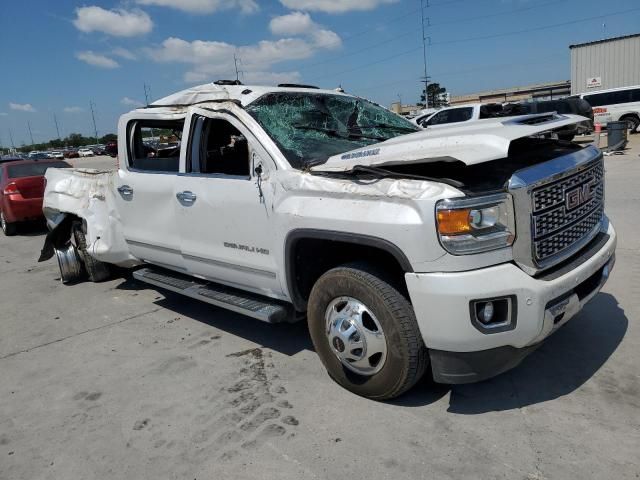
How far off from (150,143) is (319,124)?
2636 mm

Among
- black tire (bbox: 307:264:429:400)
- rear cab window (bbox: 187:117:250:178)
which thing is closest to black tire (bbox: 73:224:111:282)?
rear cab window (bbox: 187:117:250:178)

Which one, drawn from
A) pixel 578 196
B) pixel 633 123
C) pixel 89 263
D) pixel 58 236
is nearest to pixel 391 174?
pixel 578 196

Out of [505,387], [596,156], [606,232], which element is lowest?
[505,387]

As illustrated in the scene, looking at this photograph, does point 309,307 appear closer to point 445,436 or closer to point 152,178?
point 445,436

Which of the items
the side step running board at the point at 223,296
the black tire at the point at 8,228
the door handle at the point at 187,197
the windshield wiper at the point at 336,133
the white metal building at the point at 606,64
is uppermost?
the white metal building at the point at 606,64

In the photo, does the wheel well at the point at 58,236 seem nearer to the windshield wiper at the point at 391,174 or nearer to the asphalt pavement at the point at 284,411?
the asphalt pavement at the point at 284,411

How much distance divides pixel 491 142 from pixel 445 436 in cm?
159

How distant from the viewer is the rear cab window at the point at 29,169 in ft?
37.4

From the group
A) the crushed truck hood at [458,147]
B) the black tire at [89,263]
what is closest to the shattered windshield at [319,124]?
the crushed truck hood at [458,147]

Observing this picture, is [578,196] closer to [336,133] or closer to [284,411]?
[336,133]

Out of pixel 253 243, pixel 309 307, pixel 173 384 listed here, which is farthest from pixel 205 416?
pixel 253 243

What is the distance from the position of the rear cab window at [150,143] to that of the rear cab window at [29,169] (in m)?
6.62

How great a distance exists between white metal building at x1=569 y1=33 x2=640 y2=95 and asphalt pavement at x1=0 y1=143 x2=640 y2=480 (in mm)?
30875

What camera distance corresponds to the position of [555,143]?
11.9 ft
